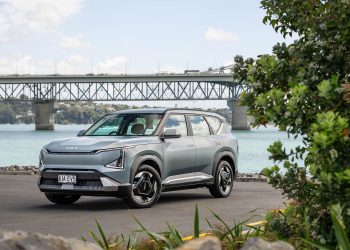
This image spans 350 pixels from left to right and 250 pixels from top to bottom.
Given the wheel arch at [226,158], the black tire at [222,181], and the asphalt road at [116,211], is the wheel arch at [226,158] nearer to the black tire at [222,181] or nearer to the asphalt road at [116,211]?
the black tire at [222,181]

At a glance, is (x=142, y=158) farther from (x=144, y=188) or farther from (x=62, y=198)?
(x=62, y=198)

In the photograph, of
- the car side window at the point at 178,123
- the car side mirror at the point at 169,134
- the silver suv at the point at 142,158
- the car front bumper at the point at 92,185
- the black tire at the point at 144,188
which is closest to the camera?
the car front bumper at the point at 92,185

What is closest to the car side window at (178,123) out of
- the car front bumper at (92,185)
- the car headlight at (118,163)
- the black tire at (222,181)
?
the black tire at (222,181)

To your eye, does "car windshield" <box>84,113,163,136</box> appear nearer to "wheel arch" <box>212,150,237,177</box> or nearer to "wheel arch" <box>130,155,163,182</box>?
"wheel arch" <box>130,155,163,182</box>

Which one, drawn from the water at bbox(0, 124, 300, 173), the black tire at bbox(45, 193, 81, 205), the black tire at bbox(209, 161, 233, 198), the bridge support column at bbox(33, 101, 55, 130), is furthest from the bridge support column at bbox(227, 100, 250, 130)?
the black tire at bbox(45, 193, 81, 205)

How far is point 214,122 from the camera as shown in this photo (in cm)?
1547

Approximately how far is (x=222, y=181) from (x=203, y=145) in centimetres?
99

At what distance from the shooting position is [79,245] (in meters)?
4.29

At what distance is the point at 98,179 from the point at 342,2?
7.36 metres

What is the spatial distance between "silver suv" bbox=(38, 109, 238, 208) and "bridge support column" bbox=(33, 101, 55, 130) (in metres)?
146

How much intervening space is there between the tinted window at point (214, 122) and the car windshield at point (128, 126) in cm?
159

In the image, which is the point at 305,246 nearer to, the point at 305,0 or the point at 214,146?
the point at 305,0

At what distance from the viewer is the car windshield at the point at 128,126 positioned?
13781 millimetres

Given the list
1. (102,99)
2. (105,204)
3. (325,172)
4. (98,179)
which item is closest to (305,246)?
(325,172)
